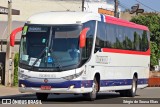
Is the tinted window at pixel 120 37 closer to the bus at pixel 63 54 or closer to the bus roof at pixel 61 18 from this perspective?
the bus at pixel 63 54

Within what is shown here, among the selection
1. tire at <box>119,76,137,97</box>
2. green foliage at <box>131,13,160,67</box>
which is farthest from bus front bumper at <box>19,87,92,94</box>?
green foliage at <box>131,13,160,67</box>

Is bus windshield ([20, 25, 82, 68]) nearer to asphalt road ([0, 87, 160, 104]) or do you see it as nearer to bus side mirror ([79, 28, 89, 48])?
bus side mirror ([79, 28, 89, 48])

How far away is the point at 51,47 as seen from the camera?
20141 millimetres

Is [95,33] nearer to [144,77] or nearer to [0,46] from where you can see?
[144,77]

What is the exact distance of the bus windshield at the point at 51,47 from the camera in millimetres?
20047

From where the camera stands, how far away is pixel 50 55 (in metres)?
20.1

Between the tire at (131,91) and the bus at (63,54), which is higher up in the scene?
the bus at (63,54)

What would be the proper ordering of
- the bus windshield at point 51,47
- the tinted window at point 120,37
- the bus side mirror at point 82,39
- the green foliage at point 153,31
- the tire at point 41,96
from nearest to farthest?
1. the bus side mirror at point 82,39
2. the bus windshield at point 51,47
3. the tire at point 41,96
4. the tinted window at point 120,37
5. the green foliage at point 153,31

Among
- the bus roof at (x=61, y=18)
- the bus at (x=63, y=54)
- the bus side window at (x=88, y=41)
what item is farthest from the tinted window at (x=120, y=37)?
the bus roof at (x=61, y=18)

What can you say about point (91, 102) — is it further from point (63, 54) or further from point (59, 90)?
point (63, 54)

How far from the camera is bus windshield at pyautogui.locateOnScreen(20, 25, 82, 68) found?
2005 cm

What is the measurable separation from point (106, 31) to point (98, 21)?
1050 mm

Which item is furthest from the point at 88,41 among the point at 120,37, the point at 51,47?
the point at 120,37

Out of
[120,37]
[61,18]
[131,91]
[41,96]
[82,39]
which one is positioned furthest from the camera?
[131,91]
